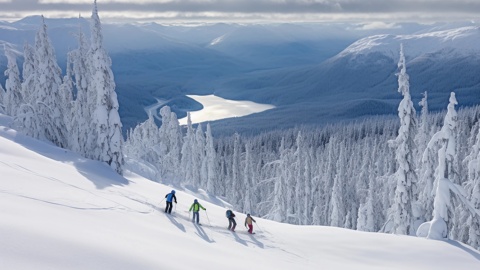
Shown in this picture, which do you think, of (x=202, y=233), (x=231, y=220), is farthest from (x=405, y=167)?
(x=202, y=233)

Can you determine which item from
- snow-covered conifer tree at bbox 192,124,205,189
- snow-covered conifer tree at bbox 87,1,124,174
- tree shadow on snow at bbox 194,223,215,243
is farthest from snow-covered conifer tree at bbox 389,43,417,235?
snow-covered conifer tree at bbox 192,124,205,189

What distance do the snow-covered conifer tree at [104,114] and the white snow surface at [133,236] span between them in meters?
2.57

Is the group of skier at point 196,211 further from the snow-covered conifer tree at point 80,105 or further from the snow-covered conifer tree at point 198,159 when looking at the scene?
the snow-covered conifer tree at point 198,159

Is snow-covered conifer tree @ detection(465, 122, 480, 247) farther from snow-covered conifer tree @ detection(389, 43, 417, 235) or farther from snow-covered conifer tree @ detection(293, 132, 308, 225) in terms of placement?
snow-covered conifer tree @ detection(293, 132, 308, 225)

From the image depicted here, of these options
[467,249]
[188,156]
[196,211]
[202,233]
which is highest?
[196,211]

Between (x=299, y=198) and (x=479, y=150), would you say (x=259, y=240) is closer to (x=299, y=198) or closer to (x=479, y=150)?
(x=479, y=150)

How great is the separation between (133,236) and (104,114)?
18.1 m

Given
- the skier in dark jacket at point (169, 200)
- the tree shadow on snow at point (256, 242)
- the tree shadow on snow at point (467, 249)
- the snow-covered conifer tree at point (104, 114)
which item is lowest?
the tree shadow on snow at point (467, 249)

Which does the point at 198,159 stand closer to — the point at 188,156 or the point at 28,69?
the point at 188,156

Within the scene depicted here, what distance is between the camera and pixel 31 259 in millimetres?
9086

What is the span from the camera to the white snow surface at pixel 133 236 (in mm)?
10312

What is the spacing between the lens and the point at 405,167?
1143 inches

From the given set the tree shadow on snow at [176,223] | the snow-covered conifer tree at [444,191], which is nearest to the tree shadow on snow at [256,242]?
the tree shadow on snow at [176,223]

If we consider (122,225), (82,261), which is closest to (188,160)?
(122,225)
